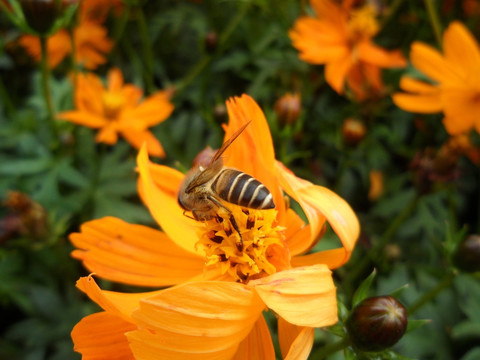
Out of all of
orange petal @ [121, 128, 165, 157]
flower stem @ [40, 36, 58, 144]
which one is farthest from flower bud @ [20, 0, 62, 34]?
orange petal @ [121, 128, 165, 157]

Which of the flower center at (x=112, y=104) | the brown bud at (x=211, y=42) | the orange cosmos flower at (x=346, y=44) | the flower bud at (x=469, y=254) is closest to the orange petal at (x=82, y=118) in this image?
the flower center at (x=112, y=104)

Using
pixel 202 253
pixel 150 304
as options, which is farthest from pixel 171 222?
pixel 150 304

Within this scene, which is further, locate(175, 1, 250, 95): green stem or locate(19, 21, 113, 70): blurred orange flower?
locate(19, 21, 113, 70): blurred orange flower

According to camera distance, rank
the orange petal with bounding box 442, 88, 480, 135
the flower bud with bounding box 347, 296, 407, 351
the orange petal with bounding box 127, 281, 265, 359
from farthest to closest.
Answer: the orange petal with bounding box 442, 88, 480, 135
the flower bud with bounding box 347, 296, 407, 351
the orange petal with bounding box 127, 281, 265, 359

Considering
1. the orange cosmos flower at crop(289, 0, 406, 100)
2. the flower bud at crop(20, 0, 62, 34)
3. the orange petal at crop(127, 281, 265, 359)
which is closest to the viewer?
the orange petal at crop(127, 281, 265, 359)

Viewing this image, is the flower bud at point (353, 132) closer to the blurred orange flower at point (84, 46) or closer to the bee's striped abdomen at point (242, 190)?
the bee's striped abdomen at point (242, 190)

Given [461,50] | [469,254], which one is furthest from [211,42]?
[469,254]

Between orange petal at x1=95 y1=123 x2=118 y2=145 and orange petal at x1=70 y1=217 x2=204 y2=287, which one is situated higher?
orange petal at x1=70 y1=217 x2=204 y2=287

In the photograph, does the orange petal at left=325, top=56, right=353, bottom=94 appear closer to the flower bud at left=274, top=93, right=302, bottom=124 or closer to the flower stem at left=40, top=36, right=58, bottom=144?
the flower bud at left=274, top=93, right=302, bottom=124
